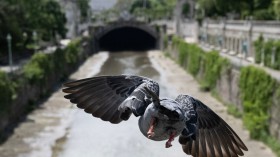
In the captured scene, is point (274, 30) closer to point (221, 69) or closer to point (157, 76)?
point (221, 69)

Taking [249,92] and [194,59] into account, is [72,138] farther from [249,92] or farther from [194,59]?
[194,59]

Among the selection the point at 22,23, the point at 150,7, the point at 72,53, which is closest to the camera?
the point at 22,23

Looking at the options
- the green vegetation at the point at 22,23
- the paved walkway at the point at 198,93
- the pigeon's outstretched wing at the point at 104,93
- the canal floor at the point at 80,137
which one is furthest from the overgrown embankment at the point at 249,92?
the pigeon's outstretched wing at the point at 104,93

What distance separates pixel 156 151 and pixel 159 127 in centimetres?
2622

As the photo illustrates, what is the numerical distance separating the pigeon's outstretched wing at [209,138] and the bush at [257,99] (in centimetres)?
2699

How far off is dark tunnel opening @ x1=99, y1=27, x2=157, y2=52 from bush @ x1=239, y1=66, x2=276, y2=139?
269 feet

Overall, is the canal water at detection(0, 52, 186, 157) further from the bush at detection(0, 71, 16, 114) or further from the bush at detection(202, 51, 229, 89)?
the bush at detection(202, 51, 229, 89)

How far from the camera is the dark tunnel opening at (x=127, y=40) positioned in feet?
397

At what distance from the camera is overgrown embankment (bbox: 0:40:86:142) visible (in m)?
35.1

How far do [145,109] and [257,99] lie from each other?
1181 inches

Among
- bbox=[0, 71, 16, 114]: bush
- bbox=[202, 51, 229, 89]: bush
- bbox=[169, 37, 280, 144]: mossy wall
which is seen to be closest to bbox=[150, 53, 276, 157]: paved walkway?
bbox=[169, 37, 280, 144]: mossy wall

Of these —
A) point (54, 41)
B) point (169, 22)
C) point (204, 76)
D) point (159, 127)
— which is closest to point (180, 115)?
point (159, 127)

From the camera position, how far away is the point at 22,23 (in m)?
58.3

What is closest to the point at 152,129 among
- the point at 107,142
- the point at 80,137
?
the point at 107,142
